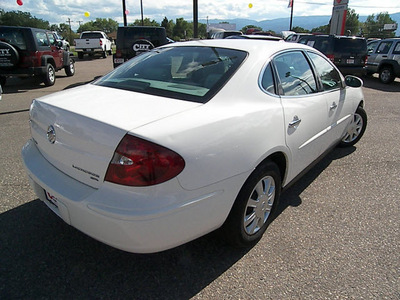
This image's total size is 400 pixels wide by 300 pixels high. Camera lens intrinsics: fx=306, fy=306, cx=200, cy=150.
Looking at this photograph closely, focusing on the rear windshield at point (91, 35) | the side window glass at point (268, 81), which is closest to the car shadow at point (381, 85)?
the side window glass at point (268, 81)

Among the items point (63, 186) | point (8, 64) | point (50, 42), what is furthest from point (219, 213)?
point (50, 42)

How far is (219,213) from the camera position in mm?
2027

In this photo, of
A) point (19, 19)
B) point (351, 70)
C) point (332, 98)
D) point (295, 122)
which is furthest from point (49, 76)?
point (19, 19)

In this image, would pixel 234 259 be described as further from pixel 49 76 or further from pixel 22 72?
pixel 49 76

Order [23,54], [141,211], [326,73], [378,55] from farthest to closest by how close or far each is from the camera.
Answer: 1. [378,55]
2. [23,54]
3. [326,73]
4. [141,211]

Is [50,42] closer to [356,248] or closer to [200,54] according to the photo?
[200,54]

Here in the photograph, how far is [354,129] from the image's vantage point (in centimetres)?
465

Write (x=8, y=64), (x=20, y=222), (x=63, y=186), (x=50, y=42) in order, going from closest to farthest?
(x=63, y=186), (x=20, y=222), (x=8, y=64), (x=50, y=42)

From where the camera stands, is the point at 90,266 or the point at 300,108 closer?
the point at 90,266

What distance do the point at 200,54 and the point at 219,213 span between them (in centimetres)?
148

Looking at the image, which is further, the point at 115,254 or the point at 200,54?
the point at 200,54

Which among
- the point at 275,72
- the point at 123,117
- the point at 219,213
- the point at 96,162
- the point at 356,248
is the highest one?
the point at 275,72

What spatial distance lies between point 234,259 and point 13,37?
10.1 m

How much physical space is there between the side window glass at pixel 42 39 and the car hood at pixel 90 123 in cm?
917
